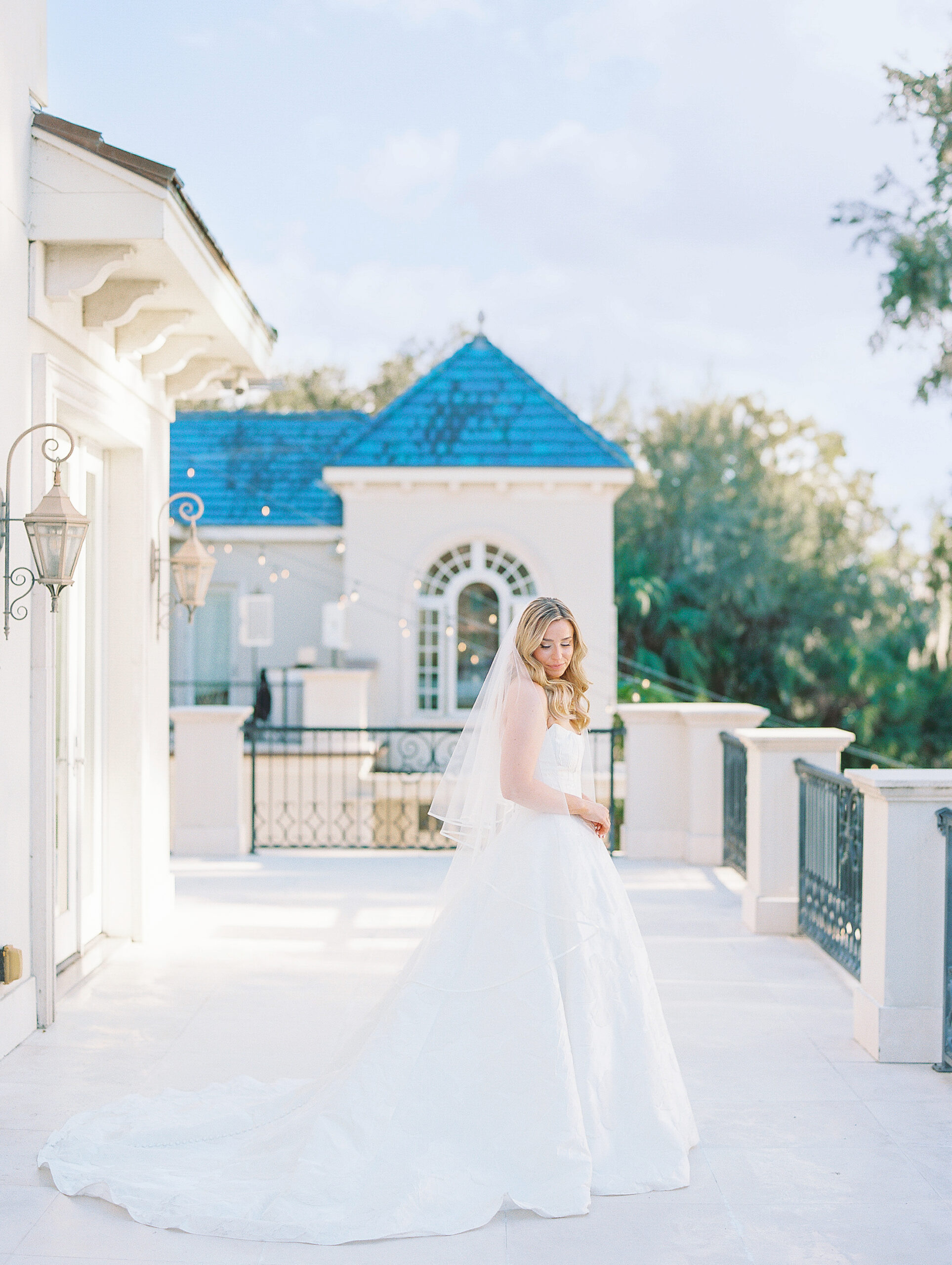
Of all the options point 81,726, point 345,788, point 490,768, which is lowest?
point 345,788

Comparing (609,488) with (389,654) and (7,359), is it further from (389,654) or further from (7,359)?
(7,359)

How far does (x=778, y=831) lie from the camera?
6.81 m

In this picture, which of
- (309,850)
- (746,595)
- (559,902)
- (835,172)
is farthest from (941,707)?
(559,902)

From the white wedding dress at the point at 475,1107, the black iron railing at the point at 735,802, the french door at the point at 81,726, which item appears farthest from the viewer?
the black iron railing at the point at 735,802

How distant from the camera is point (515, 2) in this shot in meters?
21.4

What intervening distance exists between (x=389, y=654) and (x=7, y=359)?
10.8 m

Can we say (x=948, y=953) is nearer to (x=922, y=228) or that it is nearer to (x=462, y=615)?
(x=922, y=228)

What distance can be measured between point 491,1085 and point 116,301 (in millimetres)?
4115

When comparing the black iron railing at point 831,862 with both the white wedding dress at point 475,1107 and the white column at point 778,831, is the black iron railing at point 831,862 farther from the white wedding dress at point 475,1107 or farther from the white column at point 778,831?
the white wedding dress at point 475,1107

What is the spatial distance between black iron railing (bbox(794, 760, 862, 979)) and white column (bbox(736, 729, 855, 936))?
0.19ft

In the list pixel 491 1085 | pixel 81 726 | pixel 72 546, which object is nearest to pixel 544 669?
pixel 491 1085

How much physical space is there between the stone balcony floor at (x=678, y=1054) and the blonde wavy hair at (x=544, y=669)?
150 centimetres

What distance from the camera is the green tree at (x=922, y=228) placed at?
11992mm

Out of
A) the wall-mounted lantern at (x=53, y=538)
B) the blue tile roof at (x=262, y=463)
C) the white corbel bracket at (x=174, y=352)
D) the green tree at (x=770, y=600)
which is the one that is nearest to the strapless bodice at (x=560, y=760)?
the wall-mounted lantern at (x=53, y=538)
